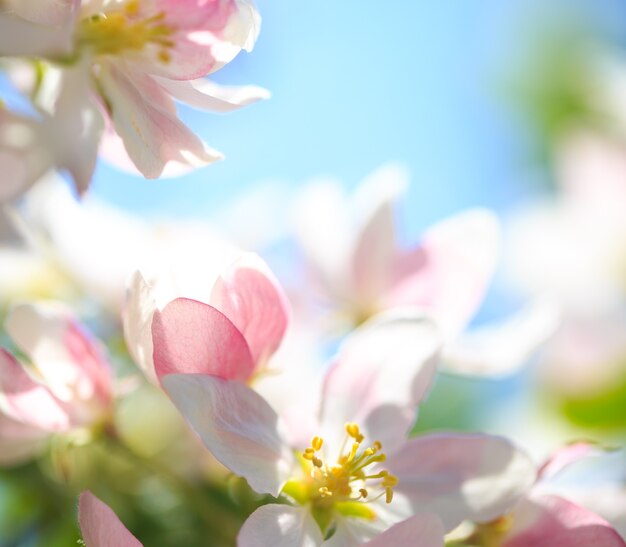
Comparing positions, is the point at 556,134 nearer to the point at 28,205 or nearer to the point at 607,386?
the point at 607,386

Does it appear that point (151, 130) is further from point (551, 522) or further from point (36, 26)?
Result: point (551, 522)

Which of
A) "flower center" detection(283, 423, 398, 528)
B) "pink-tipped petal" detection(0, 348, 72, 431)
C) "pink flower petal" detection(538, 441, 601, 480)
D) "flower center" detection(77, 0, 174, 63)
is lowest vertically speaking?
"flower center" detection(283, 423, 398, 528)

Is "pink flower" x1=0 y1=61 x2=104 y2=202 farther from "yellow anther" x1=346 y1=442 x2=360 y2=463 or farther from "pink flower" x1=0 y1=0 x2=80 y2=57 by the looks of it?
"yellow anther" x1=346 y1=442 x2=360 y2=463

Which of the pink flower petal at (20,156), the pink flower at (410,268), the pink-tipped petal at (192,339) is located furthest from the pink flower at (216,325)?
the pink flower at (410,268)

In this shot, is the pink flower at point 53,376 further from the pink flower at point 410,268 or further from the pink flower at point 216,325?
the pink flower at point 410,268

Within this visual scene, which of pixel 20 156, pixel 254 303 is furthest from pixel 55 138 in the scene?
pixel 254 303

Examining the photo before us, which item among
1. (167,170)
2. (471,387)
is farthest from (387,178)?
(471,387)

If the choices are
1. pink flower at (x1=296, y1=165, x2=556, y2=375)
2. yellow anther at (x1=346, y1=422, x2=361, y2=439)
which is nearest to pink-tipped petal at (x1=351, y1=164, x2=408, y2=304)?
pink flower at (x1=296, y1=165, x2=556, y2=375)
